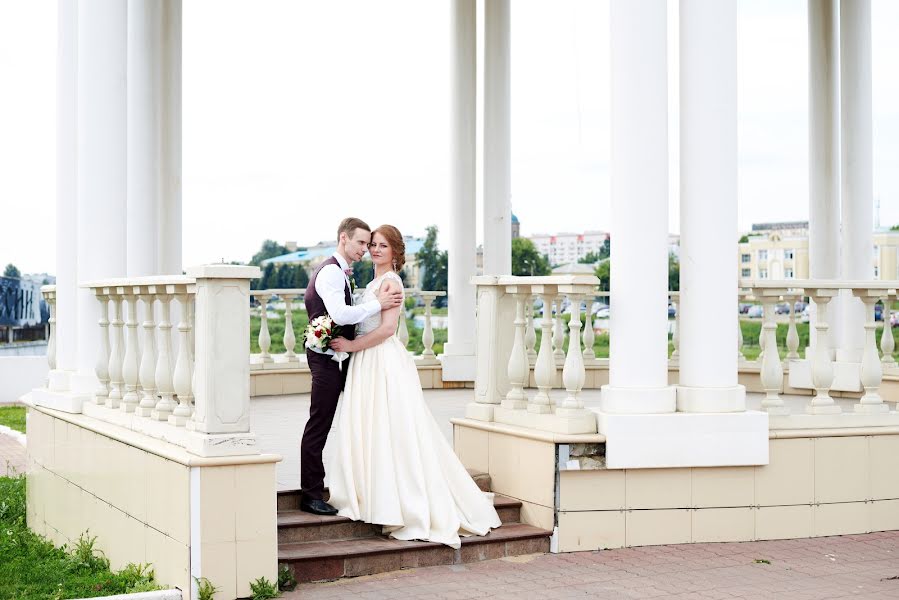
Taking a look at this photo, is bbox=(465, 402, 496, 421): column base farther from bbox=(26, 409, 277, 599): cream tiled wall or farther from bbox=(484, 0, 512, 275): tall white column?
bbox=(484, 0, 512, 275): tall white column

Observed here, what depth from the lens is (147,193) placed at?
1111 cm

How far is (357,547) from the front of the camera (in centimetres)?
734

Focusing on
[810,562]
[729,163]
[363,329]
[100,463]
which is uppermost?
[729,163]

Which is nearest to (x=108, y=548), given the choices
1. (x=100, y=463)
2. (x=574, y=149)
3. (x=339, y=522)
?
(x=100, y=463)

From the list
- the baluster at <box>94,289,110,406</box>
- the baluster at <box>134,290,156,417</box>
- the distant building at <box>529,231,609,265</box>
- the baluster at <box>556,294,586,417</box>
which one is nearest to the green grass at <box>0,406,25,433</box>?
the baluster at <box>94,289,110,406</box>

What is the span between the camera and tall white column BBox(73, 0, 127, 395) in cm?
869

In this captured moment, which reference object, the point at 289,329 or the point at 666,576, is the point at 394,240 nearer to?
the point at 666,576

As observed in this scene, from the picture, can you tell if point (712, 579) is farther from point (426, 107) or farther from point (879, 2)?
point (426, 107)

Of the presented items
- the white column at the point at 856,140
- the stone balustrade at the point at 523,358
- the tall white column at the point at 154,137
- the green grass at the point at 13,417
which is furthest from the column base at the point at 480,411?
the green grass at the point at 13,417

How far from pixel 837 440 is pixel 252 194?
28.8 meters

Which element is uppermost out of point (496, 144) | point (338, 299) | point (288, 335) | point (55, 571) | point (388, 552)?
point (496, 144)

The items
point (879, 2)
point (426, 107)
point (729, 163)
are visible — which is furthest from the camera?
point (426, 107)

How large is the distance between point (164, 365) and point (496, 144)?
7.81 metres

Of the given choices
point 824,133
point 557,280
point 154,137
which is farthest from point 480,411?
point 824,133
